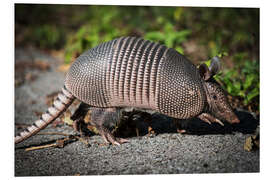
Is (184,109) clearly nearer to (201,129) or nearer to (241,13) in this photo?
(201,129)

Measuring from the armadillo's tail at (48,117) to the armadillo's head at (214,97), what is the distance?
190cm

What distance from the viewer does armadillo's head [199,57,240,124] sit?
387 centimetres

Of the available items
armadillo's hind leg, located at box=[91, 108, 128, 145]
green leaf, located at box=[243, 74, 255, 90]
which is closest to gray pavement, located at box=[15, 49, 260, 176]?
armadillo's hind leg, located at box=[91, 108, 128, 145]

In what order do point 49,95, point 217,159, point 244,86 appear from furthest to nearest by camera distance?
point 49,95
point 244,86
point 217,159

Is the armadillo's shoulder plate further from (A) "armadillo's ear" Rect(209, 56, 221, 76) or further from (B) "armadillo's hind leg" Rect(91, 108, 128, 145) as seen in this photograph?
(B) "armadillo's hind leg" Rect(91, 108, 128, 145)

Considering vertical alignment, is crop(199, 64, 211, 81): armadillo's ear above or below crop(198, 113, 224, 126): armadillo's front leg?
above

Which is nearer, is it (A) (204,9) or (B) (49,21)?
(A) (204,9)

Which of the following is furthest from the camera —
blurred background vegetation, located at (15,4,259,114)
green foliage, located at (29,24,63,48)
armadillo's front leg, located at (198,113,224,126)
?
green foliage, located at (29,24,63,48)

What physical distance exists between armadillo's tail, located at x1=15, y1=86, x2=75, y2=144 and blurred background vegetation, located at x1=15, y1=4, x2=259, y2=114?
7.93 ft

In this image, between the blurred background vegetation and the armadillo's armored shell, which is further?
the blurred background vegetation

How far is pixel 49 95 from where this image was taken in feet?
21.6

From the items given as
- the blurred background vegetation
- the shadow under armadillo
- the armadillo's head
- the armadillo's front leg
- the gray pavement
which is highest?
the blurred background vegetation
